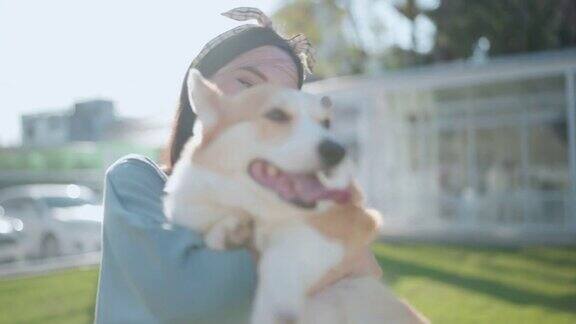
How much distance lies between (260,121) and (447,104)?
657 inches

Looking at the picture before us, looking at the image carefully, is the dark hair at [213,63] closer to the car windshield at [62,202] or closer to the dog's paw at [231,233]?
the dog's paw at [231,233]

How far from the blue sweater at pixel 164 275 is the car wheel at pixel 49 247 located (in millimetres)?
13404

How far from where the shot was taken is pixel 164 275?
5.46 feet

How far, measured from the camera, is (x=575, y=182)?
1512 cm

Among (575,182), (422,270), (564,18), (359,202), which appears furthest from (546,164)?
(359,202)

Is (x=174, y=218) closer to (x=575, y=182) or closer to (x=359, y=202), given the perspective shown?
(x=359, y=202)

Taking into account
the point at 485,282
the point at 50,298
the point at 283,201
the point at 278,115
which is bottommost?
the point at 485,282

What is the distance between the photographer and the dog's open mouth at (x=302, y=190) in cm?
150

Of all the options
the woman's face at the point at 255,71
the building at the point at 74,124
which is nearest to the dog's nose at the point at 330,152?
the woman's face at the point at 255,71

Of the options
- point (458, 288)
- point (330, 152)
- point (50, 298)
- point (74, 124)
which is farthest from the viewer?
point (74, 124)

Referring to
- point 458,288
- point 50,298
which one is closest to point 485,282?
point 458,288

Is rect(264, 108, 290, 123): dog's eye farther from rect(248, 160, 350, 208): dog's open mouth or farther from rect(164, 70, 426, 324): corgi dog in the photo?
rect(248, 160, 350, 208): dog's open mouth

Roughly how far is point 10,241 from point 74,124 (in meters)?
28.1

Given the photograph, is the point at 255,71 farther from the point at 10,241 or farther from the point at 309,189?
the point at 10,241
